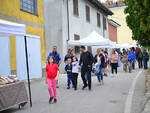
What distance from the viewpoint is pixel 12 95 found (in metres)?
6.29

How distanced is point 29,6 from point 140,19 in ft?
23.7

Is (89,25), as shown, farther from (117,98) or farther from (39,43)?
(117,98)

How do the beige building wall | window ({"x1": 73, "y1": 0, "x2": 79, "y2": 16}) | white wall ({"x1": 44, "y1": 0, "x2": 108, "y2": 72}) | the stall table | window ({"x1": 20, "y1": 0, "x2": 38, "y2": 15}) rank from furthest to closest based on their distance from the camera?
the beige building wall, window ({"x1": 73, "y1": 0, "x2": 79, "y2": 16}), white wall ({"x1": 44, "y1": 0, "x2": 108, "y2": 72}), window ({"x1": 20, "y1": 0, "x2": 38, "y2": 15}), the stall table

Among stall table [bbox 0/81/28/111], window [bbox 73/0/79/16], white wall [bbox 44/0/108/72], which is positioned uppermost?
window [bbox 73/0/79/16]

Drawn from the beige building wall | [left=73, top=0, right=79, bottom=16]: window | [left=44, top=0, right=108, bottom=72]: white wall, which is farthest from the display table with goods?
the beige building wall

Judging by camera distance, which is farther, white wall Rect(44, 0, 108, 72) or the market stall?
white wall Rect(44, 0, 108, 72)

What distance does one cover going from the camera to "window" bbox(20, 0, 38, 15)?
13531 mm

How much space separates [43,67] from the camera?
50.3ft

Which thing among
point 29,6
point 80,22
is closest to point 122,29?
point 80,22

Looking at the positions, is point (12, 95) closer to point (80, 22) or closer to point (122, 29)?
point (80, 22)

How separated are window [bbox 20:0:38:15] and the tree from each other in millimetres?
5860

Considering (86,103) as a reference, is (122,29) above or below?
above

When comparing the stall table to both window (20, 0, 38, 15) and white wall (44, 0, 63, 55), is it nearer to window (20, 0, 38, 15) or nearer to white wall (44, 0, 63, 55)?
window (20, 0, 38, 15)

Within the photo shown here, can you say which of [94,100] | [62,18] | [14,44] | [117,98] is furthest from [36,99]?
[62,18]
